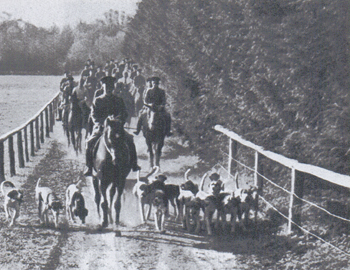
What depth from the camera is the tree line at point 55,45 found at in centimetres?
3591

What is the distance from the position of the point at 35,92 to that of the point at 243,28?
3500 cm

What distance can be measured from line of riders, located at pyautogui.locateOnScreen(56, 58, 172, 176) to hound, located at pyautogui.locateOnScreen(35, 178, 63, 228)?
692 mm

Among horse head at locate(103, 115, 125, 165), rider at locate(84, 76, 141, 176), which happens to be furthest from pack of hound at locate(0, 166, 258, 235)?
horse head at locate(103, 115, 125, 165)

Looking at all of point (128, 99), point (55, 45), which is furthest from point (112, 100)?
point (55, 45)

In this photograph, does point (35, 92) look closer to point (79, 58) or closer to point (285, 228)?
point (79, 58)

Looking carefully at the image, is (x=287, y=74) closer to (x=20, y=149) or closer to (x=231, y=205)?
(x=231, y=205)

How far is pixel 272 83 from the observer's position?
25.2 ft

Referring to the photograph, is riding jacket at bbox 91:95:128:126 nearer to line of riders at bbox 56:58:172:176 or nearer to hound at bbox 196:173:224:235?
line of riders at bbox 56:58:172:176

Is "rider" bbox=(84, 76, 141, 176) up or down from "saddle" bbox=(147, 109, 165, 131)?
up

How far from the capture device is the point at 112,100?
8664 mm

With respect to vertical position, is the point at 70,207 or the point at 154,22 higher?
the point at 154,22

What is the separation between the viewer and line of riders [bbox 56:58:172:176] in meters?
8.67

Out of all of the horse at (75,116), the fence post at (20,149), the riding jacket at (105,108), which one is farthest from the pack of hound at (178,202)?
the horse at (75,116)

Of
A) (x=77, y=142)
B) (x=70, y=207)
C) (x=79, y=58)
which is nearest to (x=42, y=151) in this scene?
(x=77, y=142)
